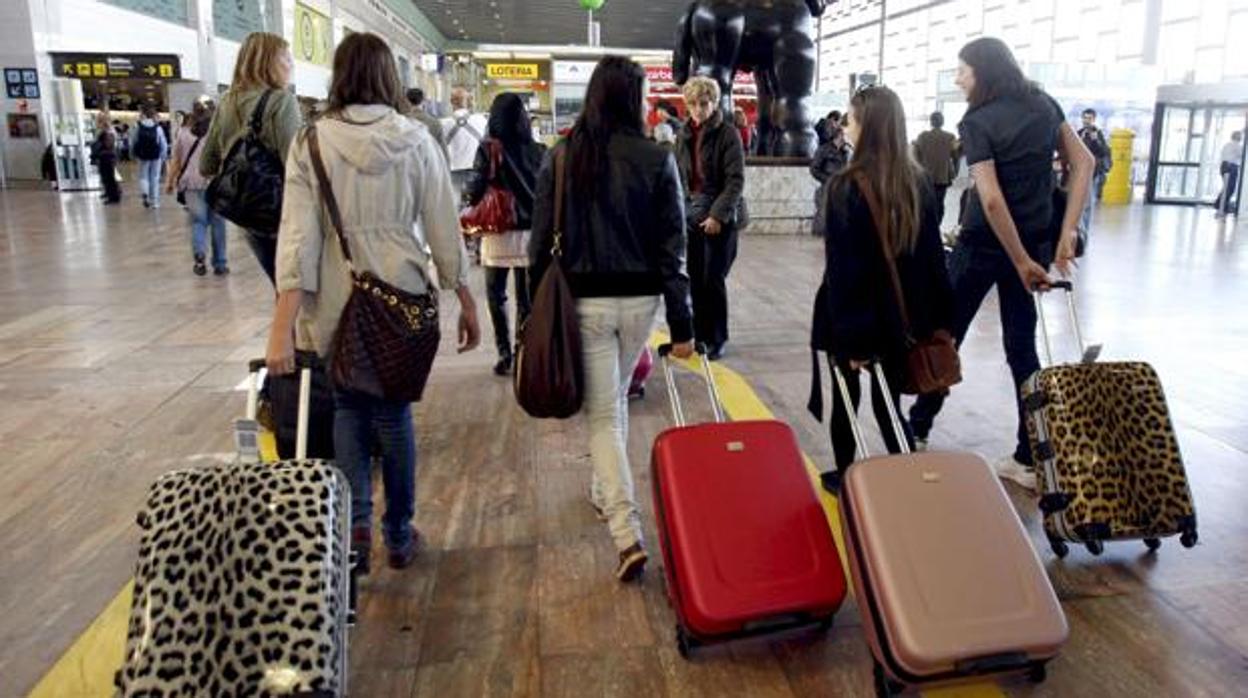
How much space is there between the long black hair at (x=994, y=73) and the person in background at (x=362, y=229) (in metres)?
2.02

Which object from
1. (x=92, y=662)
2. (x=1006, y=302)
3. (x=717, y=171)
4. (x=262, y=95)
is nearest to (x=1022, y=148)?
(x=1006, y=302)

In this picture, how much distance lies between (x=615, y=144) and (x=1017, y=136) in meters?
1.65

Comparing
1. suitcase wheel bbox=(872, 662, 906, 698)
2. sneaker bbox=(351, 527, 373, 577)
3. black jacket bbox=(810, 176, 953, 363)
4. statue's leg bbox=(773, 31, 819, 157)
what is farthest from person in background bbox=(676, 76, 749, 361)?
statue's leg bbox=(773, 31, 819, 157)

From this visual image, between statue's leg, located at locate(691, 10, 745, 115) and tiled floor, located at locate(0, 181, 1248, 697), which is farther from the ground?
statue's leg, located at locate(691, 10, 745, 115)

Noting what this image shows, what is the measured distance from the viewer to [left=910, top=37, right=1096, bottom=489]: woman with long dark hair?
137 inches

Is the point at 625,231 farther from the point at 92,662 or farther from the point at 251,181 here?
the point at 92,662

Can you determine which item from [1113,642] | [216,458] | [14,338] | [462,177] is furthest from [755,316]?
[14,338]

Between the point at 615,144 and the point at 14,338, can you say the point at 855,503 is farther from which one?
the point at 14,338

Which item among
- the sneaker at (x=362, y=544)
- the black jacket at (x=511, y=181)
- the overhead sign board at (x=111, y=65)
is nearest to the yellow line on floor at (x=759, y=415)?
the black jacket at (x=511, y=181)

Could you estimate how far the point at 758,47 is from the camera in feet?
35.2

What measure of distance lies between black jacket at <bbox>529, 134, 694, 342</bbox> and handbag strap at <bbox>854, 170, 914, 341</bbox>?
22.5 inches

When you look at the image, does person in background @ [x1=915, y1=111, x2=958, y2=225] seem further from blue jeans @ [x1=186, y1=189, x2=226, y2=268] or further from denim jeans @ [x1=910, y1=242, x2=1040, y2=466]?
denim jeans @ [x1=910, y1=242, x2=1040, y2=466]

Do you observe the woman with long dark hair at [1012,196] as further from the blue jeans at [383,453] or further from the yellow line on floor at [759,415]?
the blue jeans at [383,453]

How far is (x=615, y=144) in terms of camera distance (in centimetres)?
→ 273
